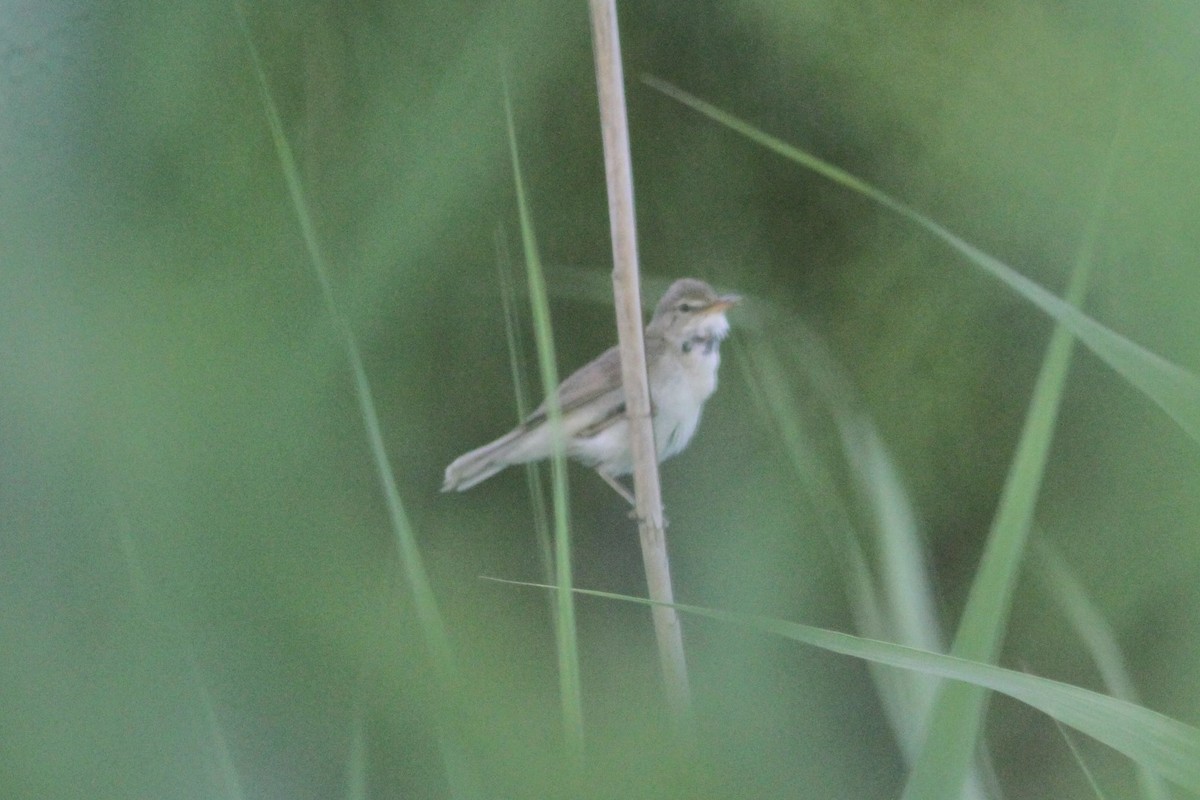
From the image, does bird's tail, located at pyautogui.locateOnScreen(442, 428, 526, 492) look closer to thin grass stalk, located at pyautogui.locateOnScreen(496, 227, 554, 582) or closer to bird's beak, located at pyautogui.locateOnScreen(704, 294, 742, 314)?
thin grass stalk, located at pyautogui.locateOnScreen(496, 227, 554, 582)

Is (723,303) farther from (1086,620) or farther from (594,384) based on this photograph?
(1086,620)

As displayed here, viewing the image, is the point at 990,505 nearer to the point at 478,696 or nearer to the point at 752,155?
the point at 752,155

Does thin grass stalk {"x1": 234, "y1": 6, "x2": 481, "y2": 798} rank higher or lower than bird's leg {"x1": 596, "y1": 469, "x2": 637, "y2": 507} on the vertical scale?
lower

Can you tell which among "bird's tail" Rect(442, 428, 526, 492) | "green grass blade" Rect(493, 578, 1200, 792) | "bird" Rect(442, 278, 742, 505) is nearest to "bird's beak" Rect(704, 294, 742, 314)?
"bird" Rect(442, 278, 742, 505)

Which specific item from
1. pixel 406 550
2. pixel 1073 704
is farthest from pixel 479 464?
pixel 1073 704

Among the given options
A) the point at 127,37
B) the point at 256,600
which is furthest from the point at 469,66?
the point at 256,600

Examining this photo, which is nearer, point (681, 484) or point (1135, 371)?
point (1135, 371)
